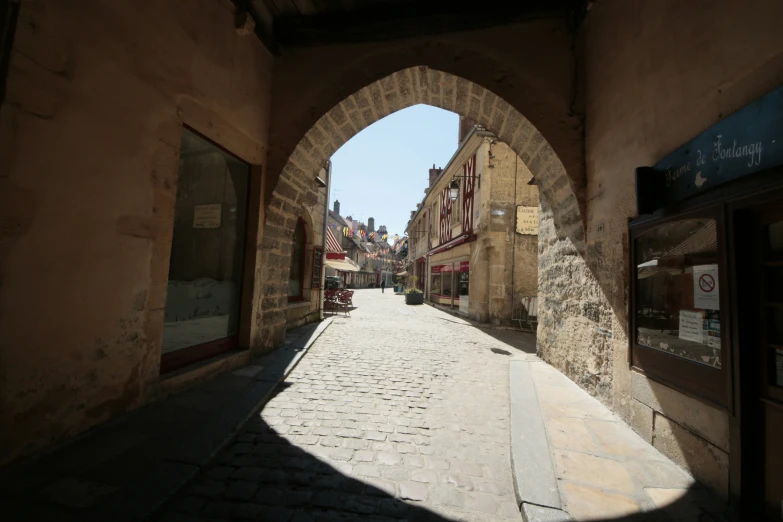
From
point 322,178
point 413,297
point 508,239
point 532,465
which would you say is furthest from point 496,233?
point 532,465

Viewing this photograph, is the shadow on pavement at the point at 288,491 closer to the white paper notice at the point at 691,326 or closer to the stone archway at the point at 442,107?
the white paper notice at the point at 691,326

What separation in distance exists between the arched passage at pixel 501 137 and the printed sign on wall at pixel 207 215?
0.59 m

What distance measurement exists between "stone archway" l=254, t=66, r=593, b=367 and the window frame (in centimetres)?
103

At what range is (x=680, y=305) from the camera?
7.48 ft

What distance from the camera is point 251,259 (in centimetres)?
429

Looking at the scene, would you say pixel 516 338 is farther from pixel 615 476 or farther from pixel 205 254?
pixel 205 254

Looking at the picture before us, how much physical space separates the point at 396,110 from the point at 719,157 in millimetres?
4370

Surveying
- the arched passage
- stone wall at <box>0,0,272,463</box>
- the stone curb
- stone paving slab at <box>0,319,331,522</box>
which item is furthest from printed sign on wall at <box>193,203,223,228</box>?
the stone curb

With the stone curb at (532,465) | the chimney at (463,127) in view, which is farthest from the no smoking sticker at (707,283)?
the chimney at (463,127)

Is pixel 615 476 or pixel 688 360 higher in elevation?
pixel 688 360

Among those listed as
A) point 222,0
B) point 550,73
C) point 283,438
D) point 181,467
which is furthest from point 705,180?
point 222,0

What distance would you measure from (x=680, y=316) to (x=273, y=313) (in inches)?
178

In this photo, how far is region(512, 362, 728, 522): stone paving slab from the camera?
1717mm

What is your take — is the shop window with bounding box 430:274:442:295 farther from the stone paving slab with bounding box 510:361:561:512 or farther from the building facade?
the stone paving slab with bounding box 510:361:561:512
